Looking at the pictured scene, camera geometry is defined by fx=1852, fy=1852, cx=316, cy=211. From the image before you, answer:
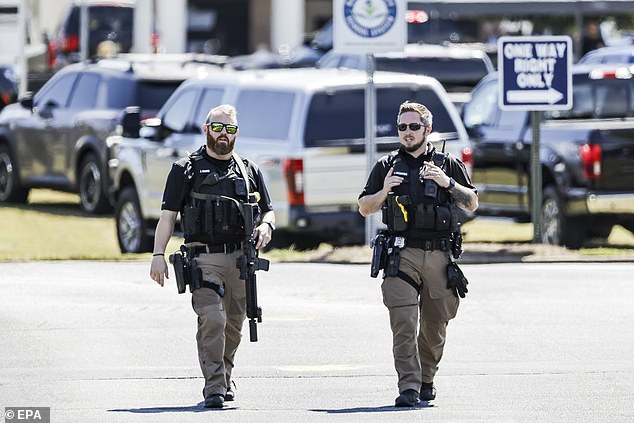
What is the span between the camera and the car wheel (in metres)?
22.9

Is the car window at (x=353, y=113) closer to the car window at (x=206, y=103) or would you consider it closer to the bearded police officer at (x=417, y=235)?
the car window at (x=206, y=103)

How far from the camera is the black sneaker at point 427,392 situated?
9.83m

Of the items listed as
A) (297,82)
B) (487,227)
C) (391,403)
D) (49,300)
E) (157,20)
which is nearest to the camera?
(391,403)

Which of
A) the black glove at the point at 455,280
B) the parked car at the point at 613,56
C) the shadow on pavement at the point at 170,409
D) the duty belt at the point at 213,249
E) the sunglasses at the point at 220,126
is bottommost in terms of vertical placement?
the shadow on pavement at the point at 170,409

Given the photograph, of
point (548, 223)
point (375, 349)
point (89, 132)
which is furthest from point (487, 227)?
point (375, 349)

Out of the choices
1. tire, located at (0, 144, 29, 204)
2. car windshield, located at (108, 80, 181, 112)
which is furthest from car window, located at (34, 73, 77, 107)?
tire, located at (0, 144, 29, 204)

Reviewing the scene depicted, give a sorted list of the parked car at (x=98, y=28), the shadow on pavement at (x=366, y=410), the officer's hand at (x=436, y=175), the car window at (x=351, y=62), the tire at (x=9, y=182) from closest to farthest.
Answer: the shadow on pavement at (x=366, y=410)
the officer's hand at (x=436, y=175)
the tire at (x=9, y=182)
the car window at (x=351, y=62)
the parked car at (x=98, y=28)

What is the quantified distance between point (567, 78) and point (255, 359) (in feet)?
24.0

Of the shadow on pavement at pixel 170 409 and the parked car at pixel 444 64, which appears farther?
the parked car at pixel 444 64

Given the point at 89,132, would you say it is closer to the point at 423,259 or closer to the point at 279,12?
the point at 423,259

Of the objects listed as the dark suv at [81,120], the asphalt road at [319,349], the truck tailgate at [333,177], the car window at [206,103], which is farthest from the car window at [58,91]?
the asphalt road at [319,349]

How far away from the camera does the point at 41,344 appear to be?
1202cm

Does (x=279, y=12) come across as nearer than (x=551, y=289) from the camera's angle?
No

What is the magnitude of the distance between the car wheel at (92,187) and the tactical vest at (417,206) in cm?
1331
